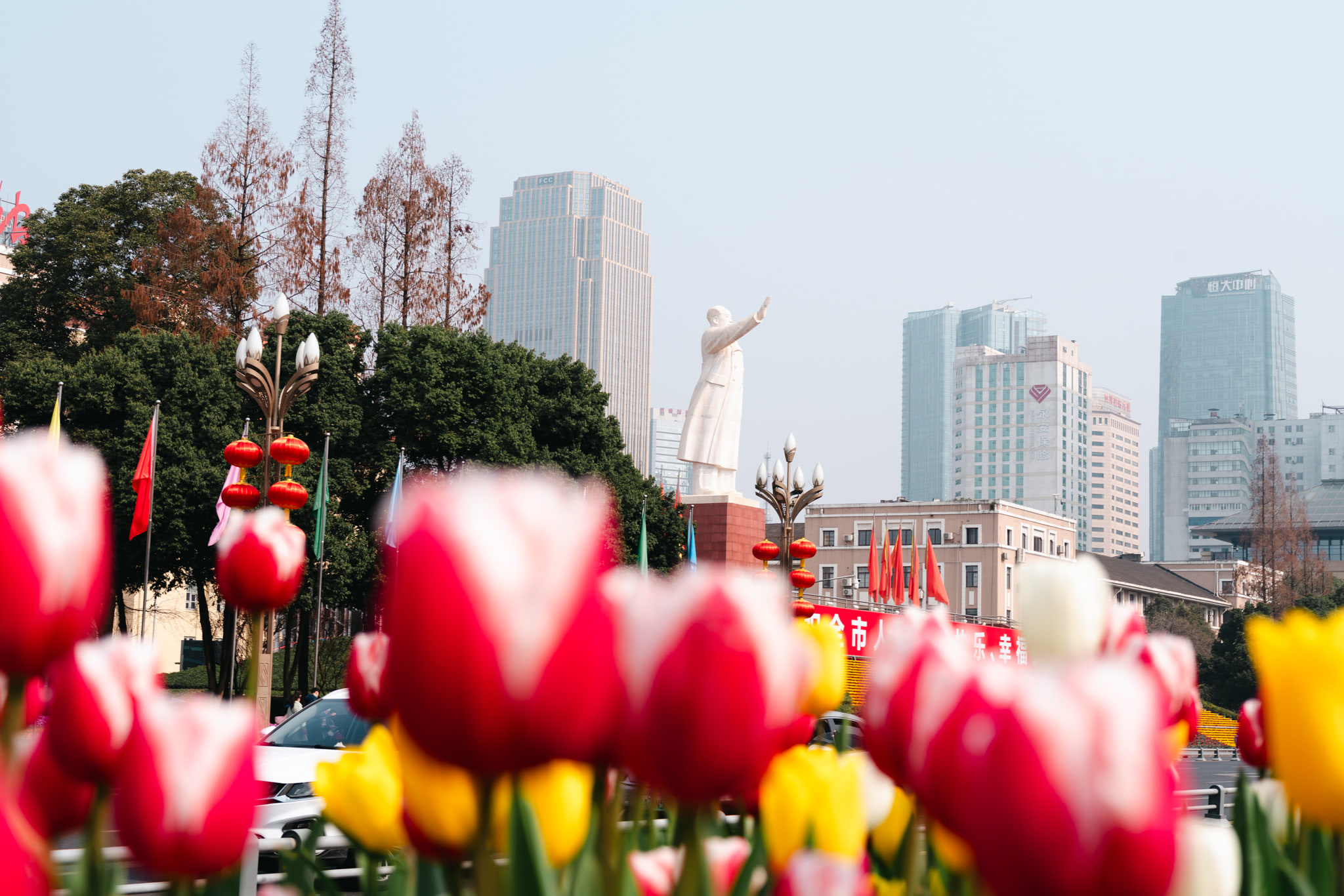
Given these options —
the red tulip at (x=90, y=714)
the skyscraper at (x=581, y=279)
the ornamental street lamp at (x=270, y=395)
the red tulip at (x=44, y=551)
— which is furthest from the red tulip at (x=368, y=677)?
the skyscraper at (x=581, y=279)

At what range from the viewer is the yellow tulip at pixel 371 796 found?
4.47 ft

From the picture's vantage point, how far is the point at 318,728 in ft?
30.4

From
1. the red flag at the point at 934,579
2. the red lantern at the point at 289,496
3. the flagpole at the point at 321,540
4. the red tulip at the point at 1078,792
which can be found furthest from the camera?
the red flag at the point at 934,579

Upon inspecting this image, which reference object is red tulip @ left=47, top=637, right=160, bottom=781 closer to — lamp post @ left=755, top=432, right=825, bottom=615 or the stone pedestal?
lamp post @ left=755, top=432, right=825, bottom=615

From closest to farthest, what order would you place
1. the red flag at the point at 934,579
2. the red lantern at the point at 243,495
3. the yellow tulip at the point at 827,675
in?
the yellow tulip at the point at 827,675 → the red lantern at the point at 243,495 → the red flag at the point at 934,579

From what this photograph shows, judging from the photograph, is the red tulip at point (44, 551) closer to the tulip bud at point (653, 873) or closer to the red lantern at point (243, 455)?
the tulip bud at point (653, 873)

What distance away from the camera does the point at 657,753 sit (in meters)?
0.71

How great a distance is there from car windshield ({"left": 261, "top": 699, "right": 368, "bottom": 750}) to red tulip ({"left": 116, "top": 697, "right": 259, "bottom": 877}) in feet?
27.8

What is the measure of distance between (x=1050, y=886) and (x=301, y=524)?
25749 millimetres

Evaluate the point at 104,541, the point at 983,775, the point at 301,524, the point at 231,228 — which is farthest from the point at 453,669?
the point at 231,228

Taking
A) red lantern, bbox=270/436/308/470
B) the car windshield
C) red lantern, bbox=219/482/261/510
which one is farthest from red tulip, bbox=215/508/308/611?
red lantern, bbox=270/436/308/470

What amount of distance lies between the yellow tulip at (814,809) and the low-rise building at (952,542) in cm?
6579

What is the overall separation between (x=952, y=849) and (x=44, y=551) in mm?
713

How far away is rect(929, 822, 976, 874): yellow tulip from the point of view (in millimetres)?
873
